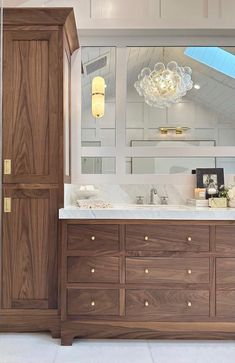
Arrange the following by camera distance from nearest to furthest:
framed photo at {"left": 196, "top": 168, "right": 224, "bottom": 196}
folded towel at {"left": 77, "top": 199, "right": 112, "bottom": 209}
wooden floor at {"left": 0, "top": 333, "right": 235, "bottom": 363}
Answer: wooden floor at {"left": 0, "top": 333, "right": 235, "bottom": 363}, folded towel at {"left": 77, "top": 199, "right": 112, "bottom": 209}, framed photo at {"left": 196, "top": 168, "right": 224, "bottom": 196}

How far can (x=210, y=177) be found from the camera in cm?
303

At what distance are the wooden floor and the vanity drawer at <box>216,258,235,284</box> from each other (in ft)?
1.44

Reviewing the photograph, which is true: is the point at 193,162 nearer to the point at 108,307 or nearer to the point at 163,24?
the point at 163,24

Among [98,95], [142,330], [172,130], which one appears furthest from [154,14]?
[142,330]

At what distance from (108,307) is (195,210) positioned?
34.8 inches

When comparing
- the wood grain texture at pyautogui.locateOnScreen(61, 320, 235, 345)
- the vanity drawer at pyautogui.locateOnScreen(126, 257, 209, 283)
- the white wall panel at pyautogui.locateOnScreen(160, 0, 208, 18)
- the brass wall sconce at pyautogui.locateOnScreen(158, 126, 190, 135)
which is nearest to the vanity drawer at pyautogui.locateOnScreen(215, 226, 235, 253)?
the vanity drawer at pyautogui.locateOnScreen(126, 257, 209, 283)

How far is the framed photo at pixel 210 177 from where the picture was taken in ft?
9.89

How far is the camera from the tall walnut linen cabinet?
2531mm

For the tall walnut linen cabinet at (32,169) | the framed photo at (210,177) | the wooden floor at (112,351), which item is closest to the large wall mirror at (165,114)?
the framed photo at (210,177)

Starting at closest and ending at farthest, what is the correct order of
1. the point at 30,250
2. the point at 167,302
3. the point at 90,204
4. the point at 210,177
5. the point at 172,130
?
the point at 167,302 → the point at 30,250 → the point at 90,204 → the point at 210,177 → the point at 172,130

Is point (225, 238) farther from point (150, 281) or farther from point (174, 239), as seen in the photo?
point (150, 281)

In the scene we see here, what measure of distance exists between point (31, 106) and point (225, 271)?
1.77 meters

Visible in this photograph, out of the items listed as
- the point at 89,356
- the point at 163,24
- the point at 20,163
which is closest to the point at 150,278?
the point at 89,356

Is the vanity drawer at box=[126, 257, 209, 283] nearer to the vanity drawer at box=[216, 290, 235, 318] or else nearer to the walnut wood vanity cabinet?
the walnut wood vanity cabinet
